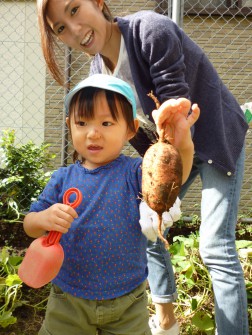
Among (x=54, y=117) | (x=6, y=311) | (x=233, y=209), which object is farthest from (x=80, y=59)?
(x=233, y=209)

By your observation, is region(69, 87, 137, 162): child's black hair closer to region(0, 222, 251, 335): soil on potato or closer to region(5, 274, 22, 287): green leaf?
region(5, 274, 22, 287): green leaf

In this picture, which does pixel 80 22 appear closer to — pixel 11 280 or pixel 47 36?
pixel 47 36

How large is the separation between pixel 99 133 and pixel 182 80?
36 cm

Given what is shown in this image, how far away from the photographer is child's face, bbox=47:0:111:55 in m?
1.65

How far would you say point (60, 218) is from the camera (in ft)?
4.28

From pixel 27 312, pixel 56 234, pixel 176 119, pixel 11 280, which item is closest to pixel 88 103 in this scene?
pixel 176 119

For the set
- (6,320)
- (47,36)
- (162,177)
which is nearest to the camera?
(162,177)

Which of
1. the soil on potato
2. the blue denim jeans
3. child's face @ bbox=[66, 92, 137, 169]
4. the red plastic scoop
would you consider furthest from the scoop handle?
the soil on potato

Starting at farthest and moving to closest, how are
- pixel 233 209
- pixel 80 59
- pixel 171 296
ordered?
pixel 80 59
pixel 171 296
pixel 233 209

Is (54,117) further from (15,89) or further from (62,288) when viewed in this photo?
(62,288)

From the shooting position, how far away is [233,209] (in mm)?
1864

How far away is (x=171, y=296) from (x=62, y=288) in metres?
0.85

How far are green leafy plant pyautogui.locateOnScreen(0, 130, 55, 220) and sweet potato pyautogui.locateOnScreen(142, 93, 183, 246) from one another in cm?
278

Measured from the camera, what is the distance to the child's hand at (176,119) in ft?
4.08
